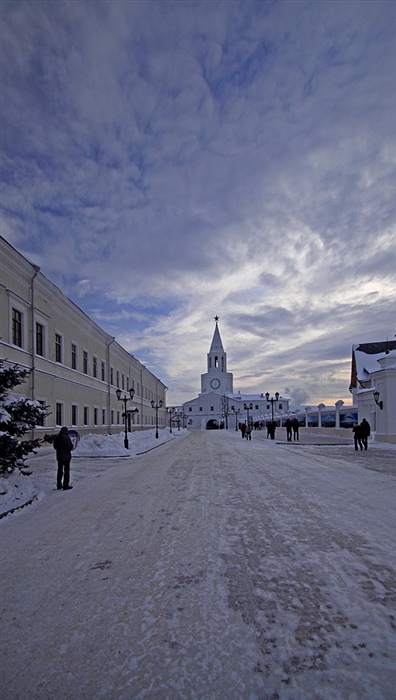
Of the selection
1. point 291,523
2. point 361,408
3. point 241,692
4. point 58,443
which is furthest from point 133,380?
point 241,692

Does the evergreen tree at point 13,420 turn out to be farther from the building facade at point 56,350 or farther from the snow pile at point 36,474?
the building facade at point 56,350

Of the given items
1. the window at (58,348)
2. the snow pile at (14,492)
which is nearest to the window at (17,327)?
the window at (58,348)

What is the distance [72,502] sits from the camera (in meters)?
8.88

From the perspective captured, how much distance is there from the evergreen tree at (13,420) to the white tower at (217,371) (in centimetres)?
12793

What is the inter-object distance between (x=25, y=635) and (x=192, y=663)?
143 centimetres

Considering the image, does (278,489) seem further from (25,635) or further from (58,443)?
(25,635)

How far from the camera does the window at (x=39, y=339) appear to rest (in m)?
22.7

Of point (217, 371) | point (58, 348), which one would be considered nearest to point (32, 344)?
point (58, 348)

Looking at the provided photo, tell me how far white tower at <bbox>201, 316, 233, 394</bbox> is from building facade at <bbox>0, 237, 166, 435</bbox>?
315ft

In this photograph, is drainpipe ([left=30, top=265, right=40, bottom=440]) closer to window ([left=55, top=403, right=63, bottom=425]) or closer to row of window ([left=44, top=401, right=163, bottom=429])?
row of window ([left=44, top=401, right=163, bottom=429])

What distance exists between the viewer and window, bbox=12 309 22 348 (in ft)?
65.7

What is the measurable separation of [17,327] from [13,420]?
1224cm

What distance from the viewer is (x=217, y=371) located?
452ft

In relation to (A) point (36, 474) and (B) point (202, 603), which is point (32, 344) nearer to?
(A) point (36, 474)
